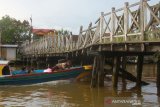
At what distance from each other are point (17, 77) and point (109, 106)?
9.94 metres

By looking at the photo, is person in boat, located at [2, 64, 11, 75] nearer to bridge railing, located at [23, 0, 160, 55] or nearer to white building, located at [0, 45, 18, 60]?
bridge railing, located at [23, 0, 160, 55]

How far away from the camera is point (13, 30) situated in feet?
243

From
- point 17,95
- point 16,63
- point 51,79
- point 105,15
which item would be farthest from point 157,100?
point 16,63

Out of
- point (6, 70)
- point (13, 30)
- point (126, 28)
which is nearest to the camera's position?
point (126, 28)

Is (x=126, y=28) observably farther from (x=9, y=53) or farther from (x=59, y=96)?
(x=9, y=53)

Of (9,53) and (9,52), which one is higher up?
(9,52)

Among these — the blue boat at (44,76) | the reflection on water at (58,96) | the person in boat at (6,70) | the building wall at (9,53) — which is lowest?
the reflection on water at (58,96)

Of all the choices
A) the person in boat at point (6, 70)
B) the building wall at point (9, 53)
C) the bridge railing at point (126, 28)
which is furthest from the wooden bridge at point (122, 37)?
the building wall at point (9, 53)

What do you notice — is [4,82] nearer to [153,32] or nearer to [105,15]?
[105,15]

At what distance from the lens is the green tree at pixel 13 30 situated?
7269cm

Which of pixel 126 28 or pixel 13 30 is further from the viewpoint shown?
pixel 13 30

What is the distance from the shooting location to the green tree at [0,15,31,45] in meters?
72.7

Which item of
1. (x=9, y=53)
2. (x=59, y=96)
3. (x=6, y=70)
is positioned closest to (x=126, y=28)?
(x=59, y=96)

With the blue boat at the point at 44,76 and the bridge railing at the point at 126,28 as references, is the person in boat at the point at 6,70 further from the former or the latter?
the bridge railing at the point at 126,28
